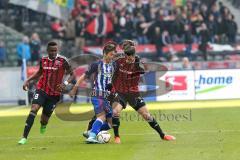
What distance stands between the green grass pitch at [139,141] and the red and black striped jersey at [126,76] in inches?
43.1

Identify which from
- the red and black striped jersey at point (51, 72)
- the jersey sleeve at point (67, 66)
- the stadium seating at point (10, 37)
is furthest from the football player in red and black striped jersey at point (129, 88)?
the stadium seating at point (10, 37)

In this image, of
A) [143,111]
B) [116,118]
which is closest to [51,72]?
[116,118]

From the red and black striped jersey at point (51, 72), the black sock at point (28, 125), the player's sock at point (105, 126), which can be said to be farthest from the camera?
the red and black striped jersey at point (51, 72)

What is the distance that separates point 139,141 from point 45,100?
225 centimetres

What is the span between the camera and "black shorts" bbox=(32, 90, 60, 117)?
15.0m

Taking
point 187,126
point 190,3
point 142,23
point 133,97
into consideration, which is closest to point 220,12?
point 190,3

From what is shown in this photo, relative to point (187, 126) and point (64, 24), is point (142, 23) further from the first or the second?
point (187, 126)

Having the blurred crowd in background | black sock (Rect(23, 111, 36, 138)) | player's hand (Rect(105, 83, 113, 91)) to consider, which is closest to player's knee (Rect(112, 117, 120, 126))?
player's hand (Rect(105, 83, 113, 91))

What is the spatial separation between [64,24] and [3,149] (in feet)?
64.7

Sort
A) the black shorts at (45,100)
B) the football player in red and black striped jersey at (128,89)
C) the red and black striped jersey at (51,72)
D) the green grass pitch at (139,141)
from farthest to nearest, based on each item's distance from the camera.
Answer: the red and black striped jersey at (51,72) < the black shorts at (45,100) < the football player in red and black striped jersey at (128,89) < the green grass pitch at (139,141)

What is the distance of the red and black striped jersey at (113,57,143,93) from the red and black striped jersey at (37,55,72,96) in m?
1.18

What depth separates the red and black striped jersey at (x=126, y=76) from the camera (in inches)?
565

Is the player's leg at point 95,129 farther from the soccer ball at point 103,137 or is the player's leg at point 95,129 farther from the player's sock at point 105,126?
the player's sock at point 105,126

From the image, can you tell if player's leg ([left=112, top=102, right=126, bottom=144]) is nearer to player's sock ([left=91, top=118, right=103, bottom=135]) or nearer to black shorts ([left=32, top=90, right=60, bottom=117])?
player's sock ([left=91, top=118, right=103, bottom=135])
